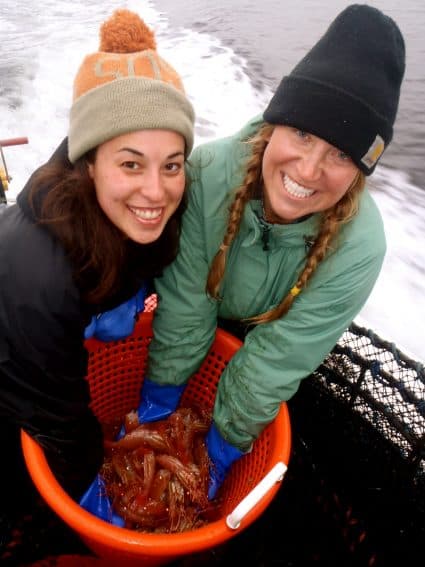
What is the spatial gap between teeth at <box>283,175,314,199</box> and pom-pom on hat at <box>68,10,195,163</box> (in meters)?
0.41

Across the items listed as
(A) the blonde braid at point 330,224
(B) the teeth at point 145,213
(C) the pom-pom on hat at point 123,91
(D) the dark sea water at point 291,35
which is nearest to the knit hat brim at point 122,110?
(C) the pom-pom on hat at point 123,91

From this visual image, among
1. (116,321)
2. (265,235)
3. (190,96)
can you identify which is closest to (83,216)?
(116,321)

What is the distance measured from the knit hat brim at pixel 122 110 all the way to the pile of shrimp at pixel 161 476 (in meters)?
1.54

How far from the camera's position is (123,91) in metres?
1.31

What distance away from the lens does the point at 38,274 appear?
1.30 m

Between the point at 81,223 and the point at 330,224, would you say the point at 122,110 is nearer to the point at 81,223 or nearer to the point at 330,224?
the point at 81,223

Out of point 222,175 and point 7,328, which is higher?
point 222,175

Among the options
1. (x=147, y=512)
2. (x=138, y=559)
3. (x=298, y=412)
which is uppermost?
(x=138, y=559)

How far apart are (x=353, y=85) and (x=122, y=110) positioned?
0.70 meters

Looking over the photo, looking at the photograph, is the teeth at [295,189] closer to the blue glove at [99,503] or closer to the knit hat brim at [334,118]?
the knit hat brim at [334,118]

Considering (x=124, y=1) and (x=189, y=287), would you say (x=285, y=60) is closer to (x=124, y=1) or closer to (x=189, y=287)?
(x=124, y=1)

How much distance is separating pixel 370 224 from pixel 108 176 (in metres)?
0.98

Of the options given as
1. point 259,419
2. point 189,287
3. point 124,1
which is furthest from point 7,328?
point 124,1

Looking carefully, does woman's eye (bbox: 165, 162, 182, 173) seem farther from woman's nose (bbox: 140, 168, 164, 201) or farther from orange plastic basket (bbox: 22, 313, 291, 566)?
orange plastic basket (bbox: 22, 313, 291, 566)
